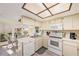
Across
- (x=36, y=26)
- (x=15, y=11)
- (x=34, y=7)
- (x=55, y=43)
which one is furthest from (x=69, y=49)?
(x=15, y=11)

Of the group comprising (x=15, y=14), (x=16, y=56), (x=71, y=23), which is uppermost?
(x=15, y=14)

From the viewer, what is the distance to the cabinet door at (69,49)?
66 centimetres

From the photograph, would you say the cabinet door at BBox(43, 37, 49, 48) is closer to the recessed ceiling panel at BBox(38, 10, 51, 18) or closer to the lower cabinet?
the lower cabinet

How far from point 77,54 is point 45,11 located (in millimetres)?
636

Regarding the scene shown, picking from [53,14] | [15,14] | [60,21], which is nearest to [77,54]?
[60,21]

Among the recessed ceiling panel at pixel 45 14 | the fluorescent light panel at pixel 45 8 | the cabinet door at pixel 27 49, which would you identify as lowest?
the cabinet door at pixel 27 49

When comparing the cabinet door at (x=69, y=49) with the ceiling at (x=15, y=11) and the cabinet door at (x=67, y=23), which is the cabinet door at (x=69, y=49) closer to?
the cabinet door at (x=67, y=23)

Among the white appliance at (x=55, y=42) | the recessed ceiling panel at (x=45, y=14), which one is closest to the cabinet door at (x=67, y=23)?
the white appliance at (x=55, y=42)

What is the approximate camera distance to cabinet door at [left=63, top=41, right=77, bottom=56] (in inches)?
25.8

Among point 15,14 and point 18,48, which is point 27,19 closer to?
point 15,14

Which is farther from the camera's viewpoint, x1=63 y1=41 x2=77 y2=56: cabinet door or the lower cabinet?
the lower cabinet

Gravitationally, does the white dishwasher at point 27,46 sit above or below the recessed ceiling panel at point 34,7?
below

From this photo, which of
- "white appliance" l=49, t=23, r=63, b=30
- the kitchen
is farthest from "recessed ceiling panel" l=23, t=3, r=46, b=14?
"white appliance" l=49, t=23, r=63, b=30

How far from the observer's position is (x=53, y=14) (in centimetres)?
70
